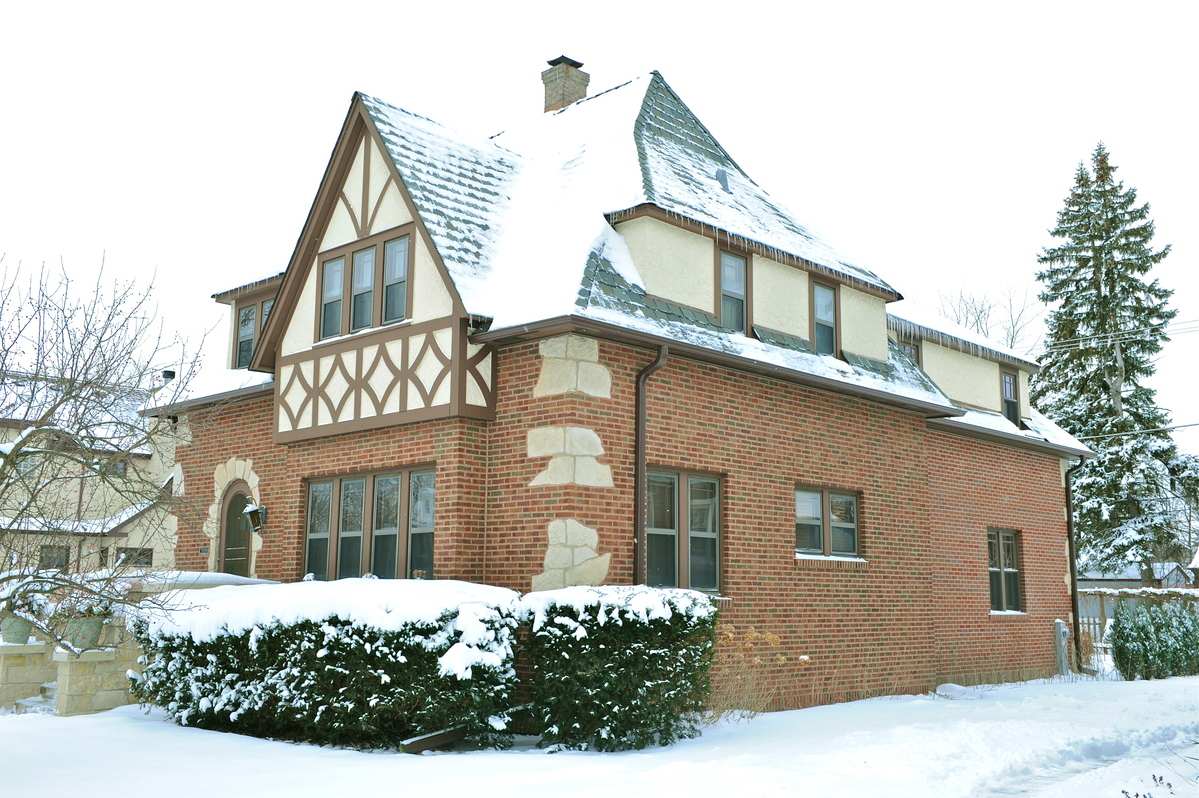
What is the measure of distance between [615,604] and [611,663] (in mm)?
571

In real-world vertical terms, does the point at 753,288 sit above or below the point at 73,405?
above

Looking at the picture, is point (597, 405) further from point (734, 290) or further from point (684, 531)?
point (734, 290)

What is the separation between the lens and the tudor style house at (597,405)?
41.6ft

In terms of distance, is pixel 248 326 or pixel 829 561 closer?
pixel 829 561

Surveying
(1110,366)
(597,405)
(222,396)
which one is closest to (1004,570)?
(597,405)

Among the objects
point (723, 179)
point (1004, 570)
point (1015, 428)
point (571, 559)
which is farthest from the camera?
point (1015, 428)

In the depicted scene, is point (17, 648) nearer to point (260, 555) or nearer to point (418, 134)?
point (260, 555)

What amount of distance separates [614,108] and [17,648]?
11.4 m

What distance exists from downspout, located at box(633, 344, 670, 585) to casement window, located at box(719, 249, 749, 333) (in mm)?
2156

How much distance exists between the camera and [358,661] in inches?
407

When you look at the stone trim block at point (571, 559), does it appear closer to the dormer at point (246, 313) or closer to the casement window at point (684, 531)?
the casement window at point (684, 531)

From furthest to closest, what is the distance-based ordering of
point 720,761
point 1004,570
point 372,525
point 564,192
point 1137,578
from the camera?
point 1137,578 → point 1004,570 → point 564,192 → point 372,525 → point 720,761

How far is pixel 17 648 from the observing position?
13.5m

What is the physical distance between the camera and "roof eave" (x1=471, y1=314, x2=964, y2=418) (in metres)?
12.1
